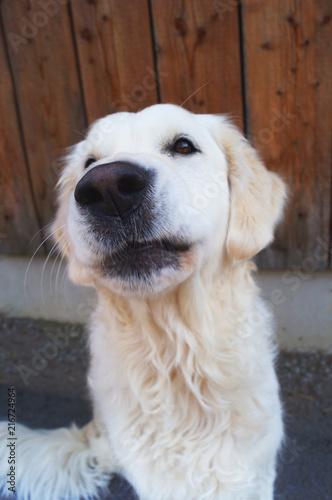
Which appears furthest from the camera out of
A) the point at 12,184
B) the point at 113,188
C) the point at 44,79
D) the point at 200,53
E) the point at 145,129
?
the point at 12,184

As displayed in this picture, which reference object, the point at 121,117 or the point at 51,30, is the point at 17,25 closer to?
the point at 51,30

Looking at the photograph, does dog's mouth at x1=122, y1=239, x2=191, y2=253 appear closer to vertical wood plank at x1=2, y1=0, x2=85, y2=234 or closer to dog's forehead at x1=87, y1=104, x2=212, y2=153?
dog's forehead at x1=87, y1=104, x2=212, y2=153

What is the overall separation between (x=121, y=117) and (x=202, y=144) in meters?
0.34

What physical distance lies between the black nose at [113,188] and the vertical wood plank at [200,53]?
4.79 ft

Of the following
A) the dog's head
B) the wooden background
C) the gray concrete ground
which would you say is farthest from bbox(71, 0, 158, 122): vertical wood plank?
the gray concrete ground

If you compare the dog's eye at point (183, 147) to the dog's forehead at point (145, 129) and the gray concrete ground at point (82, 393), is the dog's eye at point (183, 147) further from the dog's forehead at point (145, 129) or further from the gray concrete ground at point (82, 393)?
the gray concrete ground at point (82, 393)

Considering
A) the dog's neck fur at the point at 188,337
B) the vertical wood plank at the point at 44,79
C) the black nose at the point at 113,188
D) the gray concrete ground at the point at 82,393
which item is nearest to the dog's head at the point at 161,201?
the black nose at the point at 113,188

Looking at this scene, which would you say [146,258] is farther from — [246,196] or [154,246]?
[246,196]

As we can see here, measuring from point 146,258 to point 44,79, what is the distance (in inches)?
75.7

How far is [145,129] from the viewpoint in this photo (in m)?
1.47

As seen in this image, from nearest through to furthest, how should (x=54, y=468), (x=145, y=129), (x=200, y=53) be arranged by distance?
(x=145, y=129) → (x=54, y=468) → (x=200, y=53)

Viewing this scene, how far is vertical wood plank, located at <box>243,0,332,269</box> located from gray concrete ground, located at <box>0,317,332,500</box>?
2.52 feet

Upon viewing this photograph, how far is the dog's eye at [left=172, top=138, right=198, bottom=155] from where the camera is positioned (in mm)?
1500

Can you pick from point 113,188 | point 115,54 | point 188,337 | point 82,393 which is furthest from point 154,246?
point 82,393
